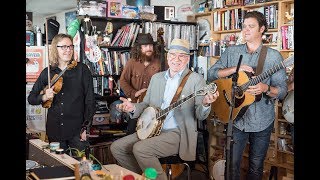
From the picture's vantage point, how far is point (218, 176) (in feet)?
10.6

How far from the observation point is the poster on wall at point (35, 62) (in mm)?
2689

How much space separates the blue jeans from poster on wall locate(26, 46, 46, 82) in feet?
4.19

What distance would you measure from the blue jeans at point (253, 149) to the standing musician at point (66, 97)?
99 cm

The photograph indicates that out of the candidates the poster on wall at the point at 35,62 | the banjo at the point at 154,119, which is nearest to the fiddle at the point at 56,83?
the poster on wall at the point at 35,62

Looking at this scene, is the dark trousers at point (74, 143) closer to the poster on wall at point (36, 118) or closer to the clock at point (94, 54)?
the poster on wall at point (36, 118)

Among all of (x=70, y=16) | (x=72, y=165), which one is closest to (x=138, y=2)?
(x=70, y=16)

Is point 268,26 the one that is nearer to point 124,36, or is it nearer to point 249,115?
point 249,115

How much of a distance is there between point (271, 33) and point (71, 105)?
143 centimetres

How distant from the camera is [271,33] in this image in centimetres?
312

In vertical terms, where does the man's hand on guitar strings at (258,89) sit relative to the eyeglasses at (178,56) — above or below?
below

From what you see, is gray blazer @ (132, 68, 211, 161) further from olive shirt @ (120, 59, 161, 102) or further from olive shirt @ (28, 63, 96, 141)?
olive shirt @ (28, 63, 96, 141)

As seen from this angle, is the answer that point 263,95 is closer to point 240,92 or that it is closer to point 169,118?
point 240,92
